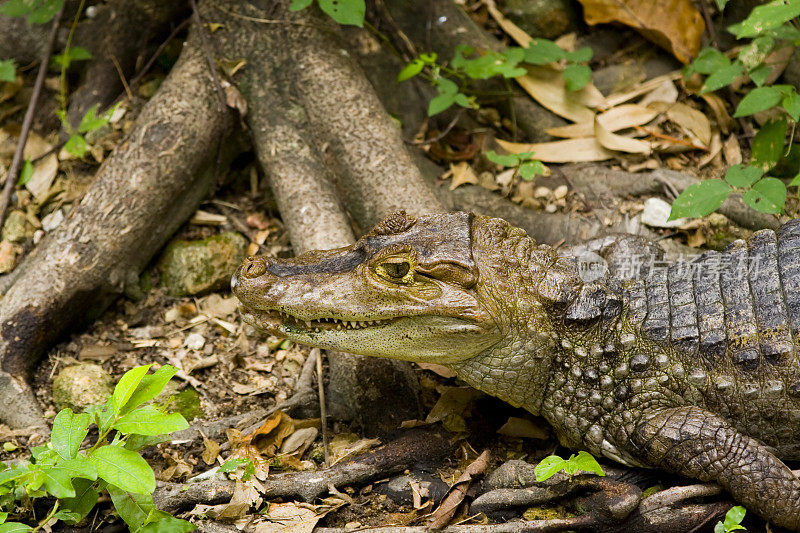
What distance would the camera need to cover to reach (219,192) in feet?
15.4

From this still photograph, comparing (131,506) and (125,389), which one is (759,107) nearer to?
(125,389)

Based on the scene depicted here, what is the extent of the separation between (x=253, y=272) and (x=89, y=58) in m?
2.65

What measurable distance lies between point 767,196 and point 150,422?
9.64 feet

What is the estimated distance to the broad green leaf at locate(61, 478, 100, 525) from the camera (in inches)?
109

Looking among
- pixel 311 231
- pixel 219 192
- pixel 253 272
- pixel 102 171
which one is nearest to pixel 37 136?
pixel 102 171

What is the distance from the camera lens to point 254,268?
3.07 m

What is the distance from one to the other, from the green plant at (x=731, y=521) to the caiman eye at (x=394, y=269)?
4.95 feet

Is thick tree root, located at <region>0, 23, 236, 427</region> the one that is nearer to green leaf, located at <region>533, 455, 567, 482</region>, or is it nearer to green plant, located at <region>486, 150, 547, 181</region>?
green plant, located at <region>486, 150, 547, 181</region>

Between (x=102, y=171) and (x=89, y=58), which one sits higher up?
(x=89, y=58)

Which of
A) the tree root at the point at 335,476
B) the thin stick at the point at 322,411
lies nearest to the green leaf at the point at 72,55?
the thin stick at the point at 322,411

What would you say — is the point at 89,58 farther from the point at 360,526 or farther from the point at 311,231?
the point at 360,526

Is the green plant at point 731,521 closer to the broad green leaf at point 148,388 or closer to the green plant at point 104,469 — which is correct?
the green plant at point 104,469

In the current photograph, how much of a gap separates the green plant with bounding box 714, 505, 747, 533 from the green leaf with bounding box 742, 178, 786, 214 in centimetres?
145

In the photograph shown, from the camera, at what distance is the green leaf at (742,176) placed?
3.59 m
